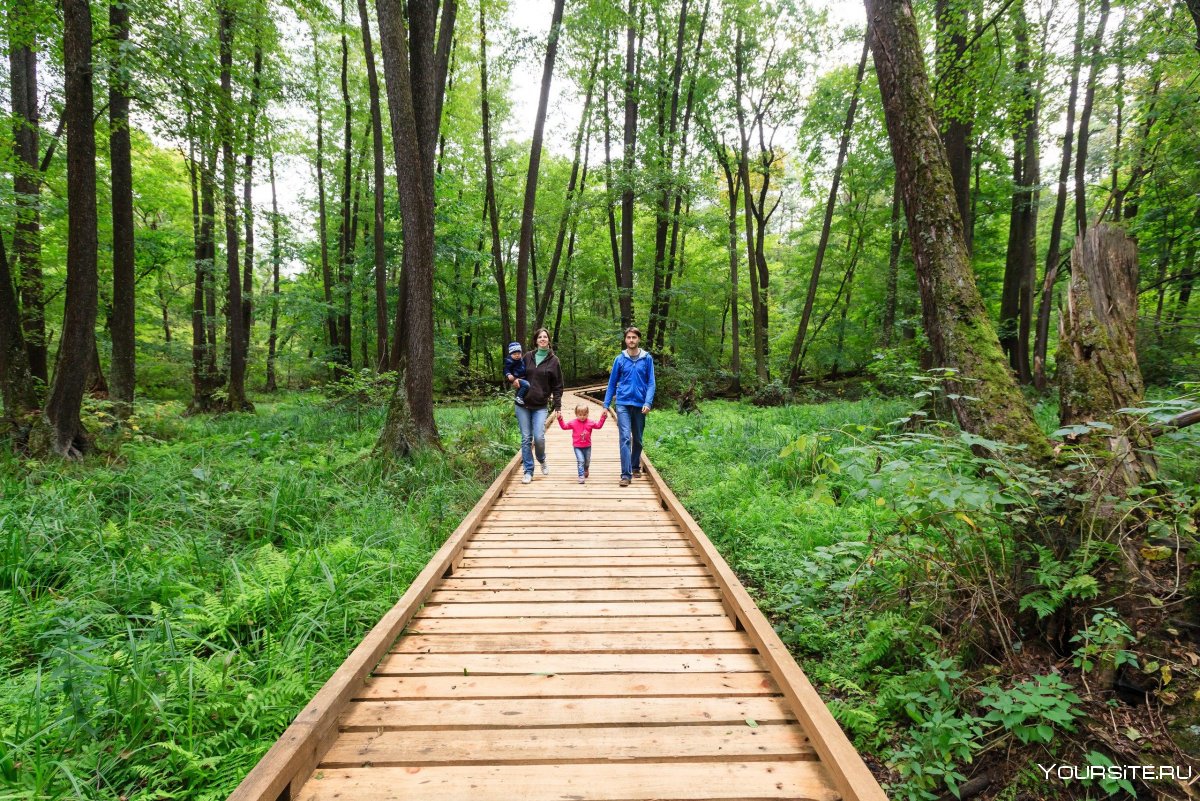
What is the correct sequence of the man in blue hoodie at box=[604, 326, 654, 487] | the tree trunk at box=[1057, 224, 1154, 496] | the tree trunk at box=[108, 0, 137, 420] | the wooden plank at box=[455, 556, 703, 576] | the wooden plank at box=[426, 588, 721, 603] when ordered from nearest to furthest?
the tree trunk at box=[1057, 224, 1154, 496], the wooden plank at box=[426, 588, 721, 603], the wooden plank at box=[455, 556, 703, 576], the man in blue hoodie at box=[604, 326, 654, 487], the tree trunk at box=[108, 0, 137, 420]

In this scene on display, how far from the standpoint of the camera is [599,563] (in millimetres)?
4371

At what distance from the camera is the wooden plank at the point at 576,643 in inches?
116

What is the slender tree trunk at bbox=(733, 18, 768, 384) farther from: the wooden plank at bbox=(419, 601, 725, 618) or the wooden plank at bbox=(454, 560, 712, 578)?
the wooden plank at bbox=(419, 601, 725, 618)

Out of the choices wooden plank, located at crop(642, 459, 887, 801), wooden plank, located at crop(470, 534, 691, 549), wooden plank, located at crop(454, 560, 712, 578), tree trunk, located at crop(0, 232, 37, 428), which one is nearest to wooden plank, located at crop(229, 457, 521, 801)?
wooden plank, located at crop(454, 560, 712, 578)

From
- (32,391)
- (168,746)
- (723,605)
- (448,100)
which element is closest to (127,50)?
(32,391)

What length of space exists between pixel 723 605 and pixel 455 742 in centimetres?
205

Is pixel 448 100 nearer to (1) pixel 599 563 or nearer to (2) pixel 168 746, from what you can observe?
(1) pixel 599 563

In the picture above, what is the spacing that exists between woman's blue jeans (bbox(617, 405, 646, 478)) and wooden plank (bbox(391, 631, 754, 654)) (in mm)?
3873

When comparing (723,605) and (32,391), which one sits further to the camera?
(32,391)

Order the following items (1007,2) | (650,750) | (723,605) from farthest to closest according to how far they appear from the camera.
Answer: (1007,2)
(723,605)
(650,750)

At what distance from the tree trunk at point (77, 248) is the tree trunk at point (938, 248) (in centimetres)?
979

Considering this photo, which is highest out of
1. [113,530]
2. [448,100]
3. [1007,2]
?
[448,100]

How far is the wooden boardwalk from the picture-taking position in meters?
1.96

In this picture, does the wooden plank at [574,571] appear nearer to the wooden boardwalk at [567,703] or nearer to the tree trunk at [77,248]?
the wooden boardwalk at [567,703]
